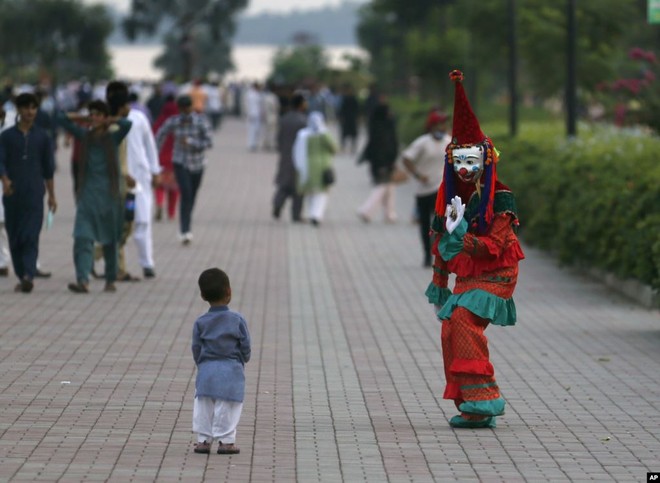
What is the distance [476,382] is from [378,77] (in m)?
69.1

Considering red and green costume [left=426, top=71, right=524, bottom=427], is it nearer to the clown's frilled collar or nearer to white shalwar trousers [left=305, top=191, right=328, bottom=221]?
the clown's frilled collar

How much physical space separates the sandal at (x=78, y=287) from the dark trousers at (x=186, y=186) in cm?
444

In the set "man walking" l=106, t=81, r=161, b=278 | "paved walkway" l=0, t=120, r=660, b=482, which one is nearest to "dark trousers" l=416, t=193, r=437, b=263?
"paved walkway" l=0, t=120, r=660, b=482

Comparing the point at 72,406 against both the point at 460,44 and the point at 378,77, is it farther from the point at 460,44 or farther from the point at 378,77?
the point at 378,77

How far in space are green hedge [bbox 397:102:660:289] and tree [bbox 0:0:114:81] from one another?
54.4m

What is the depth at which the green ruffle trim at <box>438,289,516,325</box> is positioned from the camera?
8789 millimetres

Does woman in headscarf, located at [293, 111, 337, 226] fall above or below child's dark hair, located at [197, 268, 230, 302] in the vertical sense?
below

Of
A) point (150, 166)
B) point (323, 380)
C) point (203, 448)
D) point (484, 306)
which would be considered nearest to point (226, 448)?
point (203, 448)

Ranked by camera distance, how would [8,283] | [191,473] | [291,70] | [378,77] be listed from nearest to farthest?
[191,473], [8,283], [378,77], [291,70]

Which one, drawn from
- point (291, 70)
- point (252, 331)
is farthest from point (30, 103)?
point (291, 70)

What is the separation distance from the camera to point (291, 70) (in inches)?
3930

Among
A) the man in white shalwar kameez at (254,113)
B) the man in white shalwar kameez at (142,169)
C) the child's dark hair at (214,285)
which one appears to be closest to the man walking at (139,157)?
the man in white shalwar kameez at (142,169)

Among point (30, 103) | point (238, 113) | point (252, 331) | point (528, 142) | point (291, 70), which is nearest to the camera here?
point (252, 331)

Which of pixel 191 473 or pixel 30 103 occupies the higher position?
pixel 30 103
